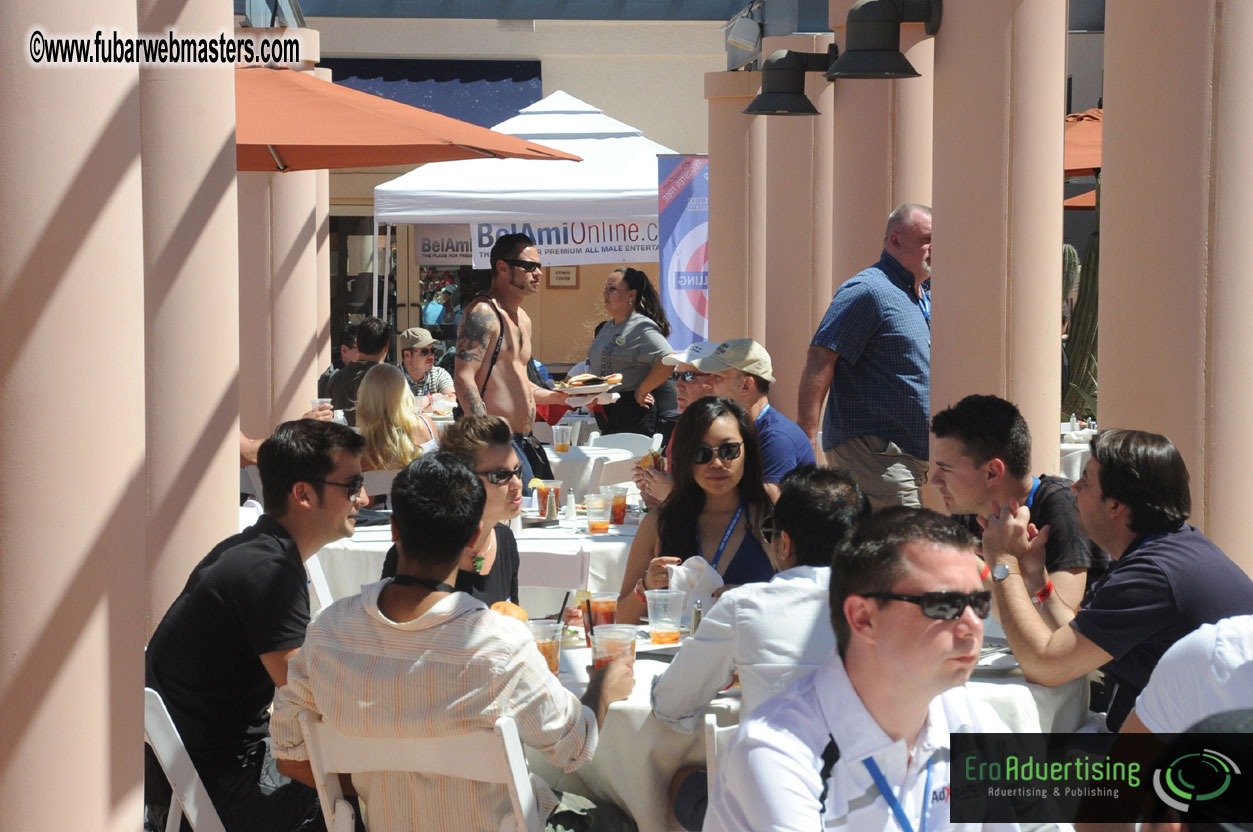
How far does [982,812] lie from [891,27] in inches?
139

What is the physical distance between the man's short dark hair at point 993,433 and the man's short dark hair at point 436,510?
4.91 feet

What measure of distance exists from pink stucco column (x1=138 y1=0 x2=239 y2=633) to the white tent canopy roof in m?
4.89

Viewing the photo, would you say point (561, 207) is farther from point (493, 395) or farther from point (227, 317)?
point (227, 317)

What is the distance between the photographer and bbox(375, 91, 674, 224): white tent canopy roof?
31.8 ft

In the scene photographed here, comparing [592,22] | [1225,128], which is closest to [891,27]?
[1225,128]

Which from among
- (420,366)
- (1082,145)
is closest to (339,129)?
(420,366)

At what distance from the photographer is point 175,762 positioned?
10.6 feet

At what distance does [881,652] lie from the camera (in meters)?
2.13

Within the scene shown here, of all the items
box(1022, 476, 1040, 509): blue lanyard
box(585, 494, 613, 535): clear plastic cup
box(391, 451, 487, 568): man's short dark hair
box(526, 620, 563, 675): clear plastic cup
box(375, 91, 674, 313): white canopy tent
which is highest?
box(375, 91, 674, 313): white canopy tent

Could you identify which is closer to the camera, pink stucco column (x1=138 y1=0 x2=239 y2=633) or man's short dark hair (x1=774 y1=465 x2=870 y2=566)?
man's short dark hair (x1=774 y1=465 x2=870 y2=566)

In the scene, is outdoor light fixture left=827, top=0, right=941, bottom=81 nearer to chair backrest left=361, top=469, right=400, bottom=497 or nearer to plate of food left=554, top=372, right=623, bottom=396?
chair backrest left=361, top=469, right=400, bottom=497

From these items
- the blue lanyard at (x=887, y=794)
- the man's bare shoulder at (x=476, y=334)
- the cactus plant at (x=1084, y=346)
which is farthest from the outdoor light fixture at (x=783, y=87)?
the blue lanyard at (x=887, y=794)

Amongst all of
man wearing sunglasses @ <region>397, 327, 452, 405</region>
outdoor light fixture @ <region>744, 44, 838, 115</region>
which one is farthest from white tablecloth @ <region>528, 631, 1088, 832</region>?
man wearing sunglasses @ <region>397, 327, 452, 405</region>

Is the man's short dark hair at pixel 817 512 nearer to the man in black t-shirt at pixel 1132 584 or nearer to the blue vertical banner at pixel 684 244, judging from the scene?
the man in black t-shirt at pixel 1132 584
